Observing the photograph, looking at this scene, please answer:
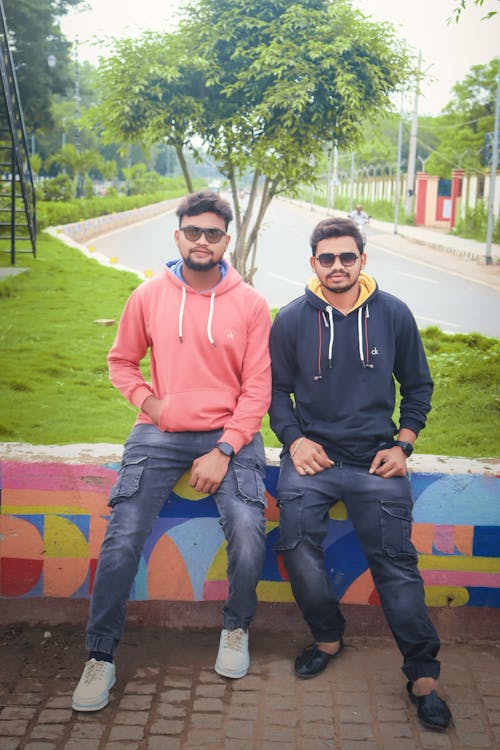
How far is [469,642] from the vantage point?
349cm

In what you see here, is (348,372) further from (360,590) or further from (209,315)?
(360,590)

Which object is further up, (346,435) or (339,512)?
(346,435)

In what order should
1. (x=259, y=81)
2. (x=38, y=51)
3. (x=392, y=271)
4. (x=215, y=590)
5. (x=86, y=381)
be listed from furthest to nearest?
1. (x=38, y=51)
2. (x=392, y=271)
3. (x=259, y=81)
4. (x=86, y=381)
5. (x=215, y=590)

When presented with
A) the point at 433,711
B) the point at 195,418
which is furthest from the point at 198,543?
the point at 433,711

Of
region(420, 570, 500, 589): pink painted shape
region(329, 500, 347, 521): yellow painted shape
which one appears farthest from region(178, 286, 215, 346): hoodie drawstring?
region(420, 570, 500, 589): pink painted shape

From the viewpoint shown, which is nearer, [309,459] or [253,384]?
[309,459]

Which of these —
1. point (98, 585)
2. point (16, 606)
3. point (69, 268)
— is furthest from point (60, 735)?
point (69, 268)

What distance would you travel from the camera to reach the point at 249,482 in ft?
10.6

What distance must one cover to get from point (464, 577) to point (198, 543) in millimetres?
1106

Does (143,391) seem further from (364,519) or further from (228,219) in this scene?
(364,519)

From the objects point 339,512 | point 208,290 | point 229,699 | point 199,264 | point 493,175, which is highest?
point 199,264

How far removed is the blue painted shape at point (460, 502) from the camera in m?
3.43

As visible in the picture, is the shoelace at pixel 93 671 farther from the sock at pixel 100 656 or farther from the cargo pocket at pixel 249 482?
the cargo pocket at pixel 249 482

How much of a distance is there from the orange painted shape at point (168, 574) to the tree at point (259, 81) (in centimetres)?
555
